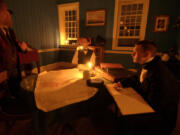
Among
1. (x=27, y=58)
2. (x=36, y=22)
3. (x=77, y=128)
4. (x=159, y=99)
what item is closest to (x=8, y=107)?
(x=77, y=128)

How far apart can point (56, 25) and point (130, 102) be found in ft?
16.0

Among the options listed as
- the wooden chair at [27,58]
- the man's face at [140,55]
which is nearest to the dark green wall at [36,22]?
the wooden chair at [27,58]

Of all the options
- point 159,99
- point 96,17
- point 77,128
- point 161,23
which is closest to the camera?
point 159,99

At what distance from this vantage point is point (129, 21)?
4.25m

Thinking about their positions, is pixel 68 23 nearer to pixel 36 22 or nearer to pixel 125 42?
pixel 36 22

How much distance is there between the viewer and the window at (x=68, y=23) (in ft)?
16.1

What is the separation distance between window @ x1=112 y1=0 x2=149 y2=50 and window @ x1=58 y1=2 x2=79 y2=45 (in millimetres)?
1749

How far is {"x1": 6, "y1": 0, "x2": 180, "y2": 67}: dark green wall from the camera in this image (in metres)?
3.54

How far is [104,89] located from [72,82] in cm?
39

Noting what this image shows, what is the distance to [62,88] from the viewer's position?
1.21 metres

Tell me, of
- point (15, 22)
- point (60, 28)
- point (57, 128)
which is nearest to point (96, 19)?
point (60, 28)

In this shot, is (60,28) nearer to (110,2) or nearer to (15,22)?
(15,22)

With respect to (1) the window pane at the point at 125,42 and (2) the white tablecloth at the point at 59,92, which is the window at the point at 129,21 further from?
(2) the white tablecloth at the point at 59,92

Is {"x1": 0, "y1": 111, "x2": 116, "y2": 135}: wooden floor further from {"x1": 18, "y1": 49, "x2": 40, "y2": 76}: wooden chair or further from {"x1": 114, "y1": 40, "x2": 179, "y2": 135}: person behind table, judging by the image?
{"x1": 18, "y1": 49, "x2": 40, "y2": 76}: wooden chair
